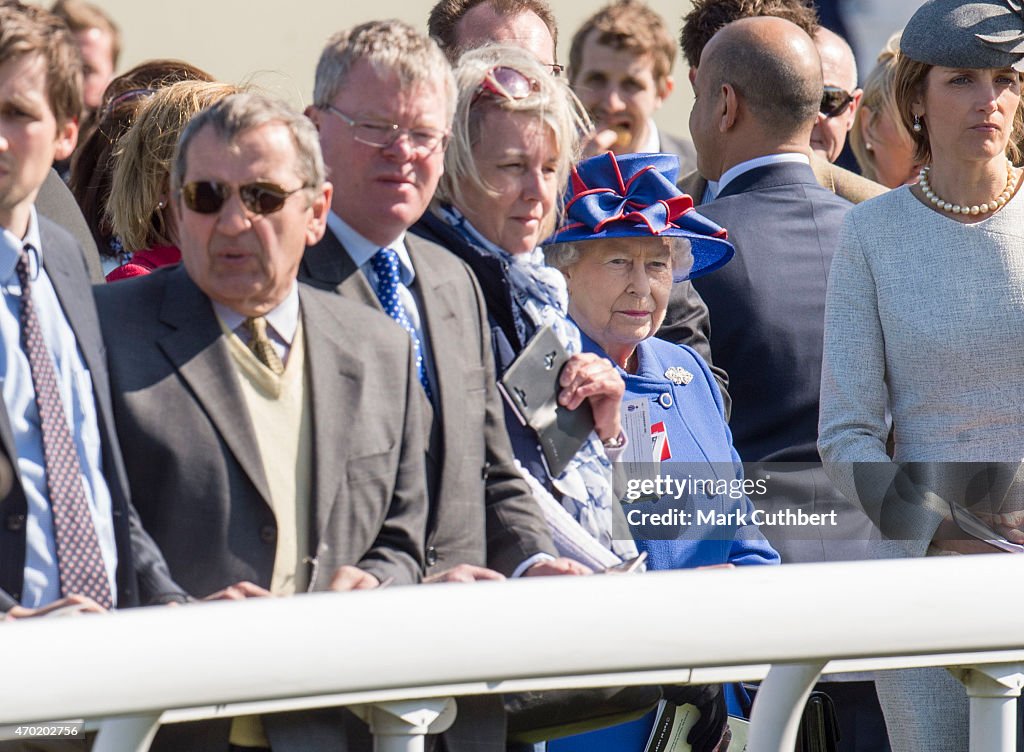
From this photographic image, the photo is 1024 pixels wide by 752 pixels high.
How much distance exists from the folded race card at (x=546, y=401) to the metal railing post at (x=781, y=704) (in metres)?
0.49

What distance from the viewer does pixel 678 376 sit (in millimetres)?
2613

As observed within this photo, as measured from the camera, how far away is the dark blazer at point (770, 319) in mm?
3053

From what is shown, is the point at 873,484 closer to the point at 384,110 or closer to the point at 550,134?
the point at 550,134

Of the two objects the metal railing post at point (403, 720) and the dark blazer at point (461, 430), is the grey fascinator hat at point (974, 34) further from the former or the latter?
the metal railing post at point (403, 720)

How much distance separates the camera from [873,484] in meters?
2.41

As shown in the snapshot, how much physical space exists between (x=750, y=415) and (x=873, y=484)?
26.5 inches

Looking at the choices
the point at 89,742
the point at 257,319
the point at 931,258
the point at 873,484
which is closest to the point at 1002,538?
the point at 873,484

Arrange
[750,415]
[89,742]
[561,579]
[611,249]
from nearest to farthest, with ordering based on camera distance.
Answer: [89,742], [561,579], [611,249], [750,415]

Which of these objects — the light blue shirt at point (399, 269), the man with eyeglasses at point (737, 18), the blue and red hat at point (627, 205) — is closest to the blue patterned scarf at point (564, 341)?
the light blue shirt at point (399, 269)

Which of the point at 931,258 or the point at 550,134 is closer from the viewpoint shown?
the point at 550,134

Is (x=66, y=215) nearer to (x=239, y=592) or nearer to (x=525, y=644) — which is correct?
(x=239, y=592)

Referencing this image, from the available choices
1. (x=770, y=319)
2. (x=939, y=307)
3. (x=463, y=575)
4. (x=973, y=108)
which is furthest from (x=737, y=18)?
(x=463, y=575)

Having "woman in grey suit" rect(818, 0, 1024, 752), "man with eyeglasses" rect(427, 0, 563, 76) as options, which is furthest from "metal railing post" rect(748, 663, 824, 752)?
"man with eyeglasses" rect(427, 0, 563, 76)

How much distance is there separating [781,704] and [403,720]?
0.45m
